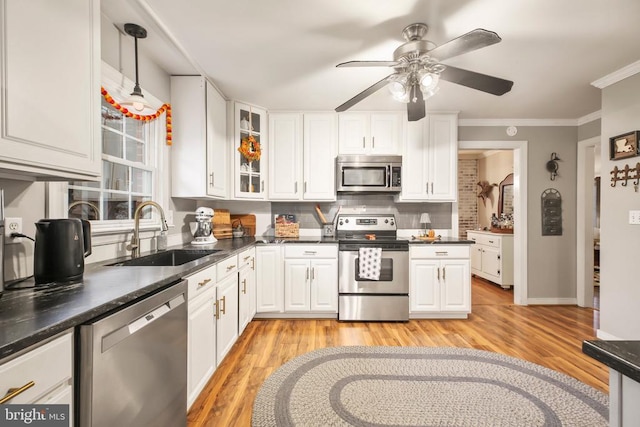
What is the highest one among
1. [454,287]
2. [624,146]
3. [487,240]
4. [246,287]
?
[624,146]

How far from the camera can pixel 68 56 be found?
115 centimetres

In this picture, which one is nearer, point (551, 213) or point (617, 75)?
point (617, 75)

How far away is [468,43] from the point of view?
155 centimetres

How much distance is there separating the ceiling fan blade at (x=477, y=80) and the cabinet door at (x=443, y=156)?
60.4 inches

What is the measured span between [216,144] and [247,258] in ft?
3.87

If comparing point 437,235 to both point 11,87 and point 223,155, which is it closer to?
point 223,155

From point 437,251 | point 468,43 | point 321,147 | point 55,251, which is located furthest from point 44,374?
point 437,251

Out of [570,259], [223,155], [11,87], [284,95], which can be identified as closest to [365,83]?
[284,95]

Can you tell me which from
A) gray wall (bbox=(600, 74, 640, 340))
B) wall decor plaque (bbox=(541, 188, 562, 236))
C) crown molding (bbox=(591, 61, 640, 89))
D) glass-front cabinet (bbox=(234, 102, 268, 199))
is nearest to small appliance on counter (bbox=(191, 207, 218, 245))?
glass-front cabinet (bbox=(234, 102, 268, 199))

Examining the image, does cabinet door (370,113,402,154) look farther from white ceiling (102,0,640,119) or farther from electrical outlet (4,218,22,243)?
electrical outlet (4,218,22,243)

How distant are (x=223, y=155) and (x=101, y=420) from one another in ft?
8.27

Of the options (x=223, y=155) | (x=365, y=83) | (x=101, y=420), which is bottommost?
(x=101, y=420)

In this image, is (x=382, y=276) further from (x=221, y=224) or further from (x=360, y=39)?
(x=360, y=39)

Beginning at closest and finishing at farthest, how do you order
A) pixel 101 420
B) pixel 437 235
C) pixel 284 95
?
1. pixel 101 420
2. pixel 284 95
3. pixel 437 235
